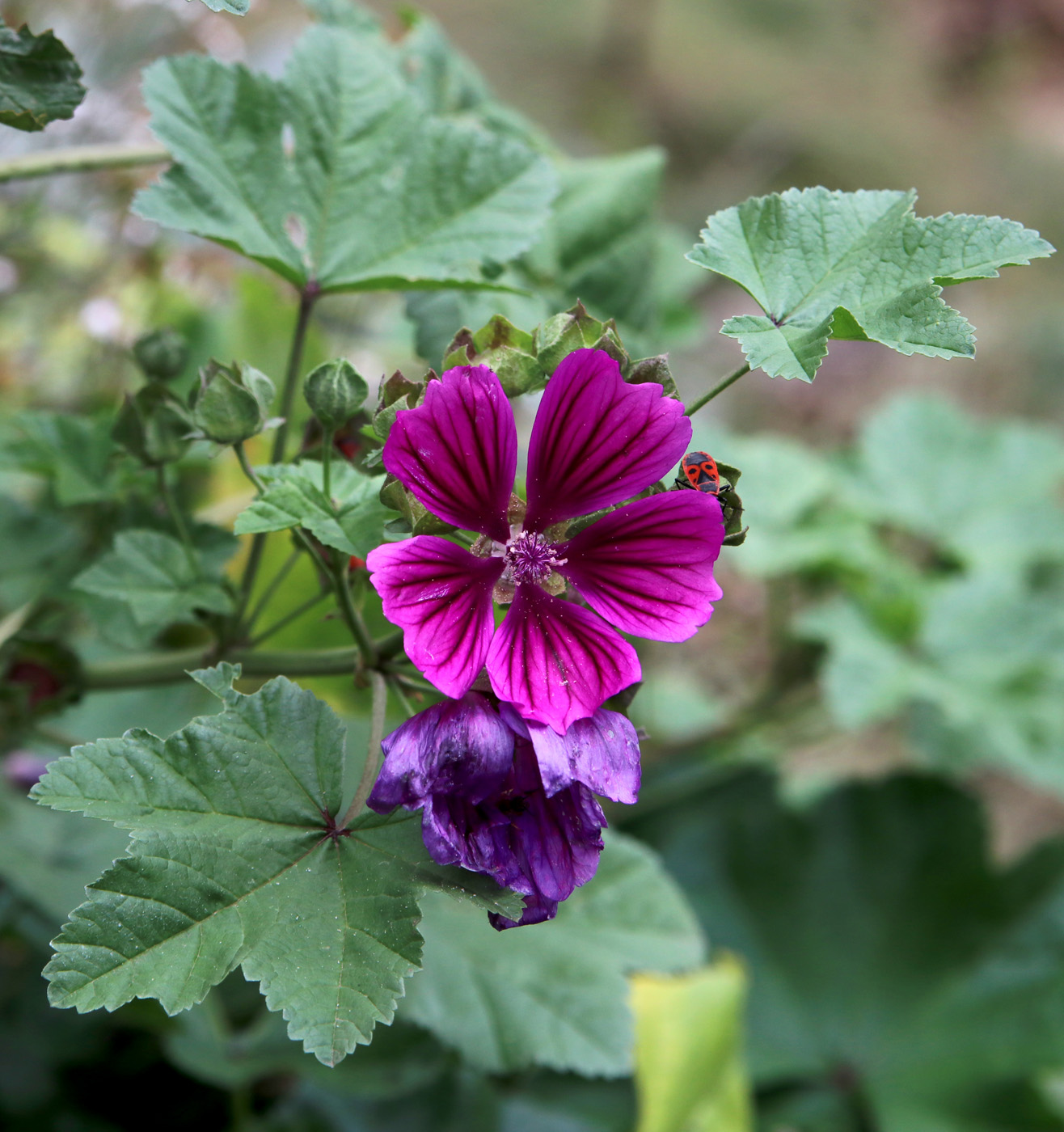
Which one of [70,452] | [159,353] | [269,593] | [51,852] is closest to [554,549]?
[269,593]

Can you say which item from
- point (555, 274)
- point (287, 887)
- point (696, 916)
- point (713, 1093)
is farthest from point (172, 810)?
point (696, 916)

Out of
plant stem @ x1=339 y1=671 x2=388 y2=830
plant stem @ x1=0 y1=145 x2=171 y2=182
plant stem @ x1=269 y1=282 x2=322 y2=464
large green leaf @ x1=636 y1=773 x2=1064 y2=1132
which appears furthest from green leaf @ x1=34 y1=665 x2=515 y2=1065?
large green leaf @ x1=636 y1=773 x2=1064 y2=1132

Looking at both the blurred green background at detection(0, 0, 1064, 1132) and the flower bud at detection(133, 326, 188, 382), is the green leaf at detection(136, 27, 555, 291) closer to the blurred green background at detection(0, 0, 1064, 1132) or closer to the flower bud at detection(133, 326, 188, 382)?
the flower bud at detection(133, 326, 188, 382)

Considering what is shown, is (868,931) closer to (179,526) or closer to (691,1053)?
(691,1053)

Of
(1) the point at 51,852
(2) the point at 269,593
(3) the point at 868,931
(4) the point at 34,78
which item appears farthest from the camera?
(3) the point at 868,931

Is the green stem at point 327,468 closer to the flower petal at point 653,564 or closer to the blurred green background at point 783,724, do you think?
the flower petal at point 653,564

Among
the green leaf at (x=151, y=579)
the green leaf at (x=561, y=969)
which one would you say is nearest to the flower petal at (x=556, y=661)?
the green leaf at (x=151, y=579)
